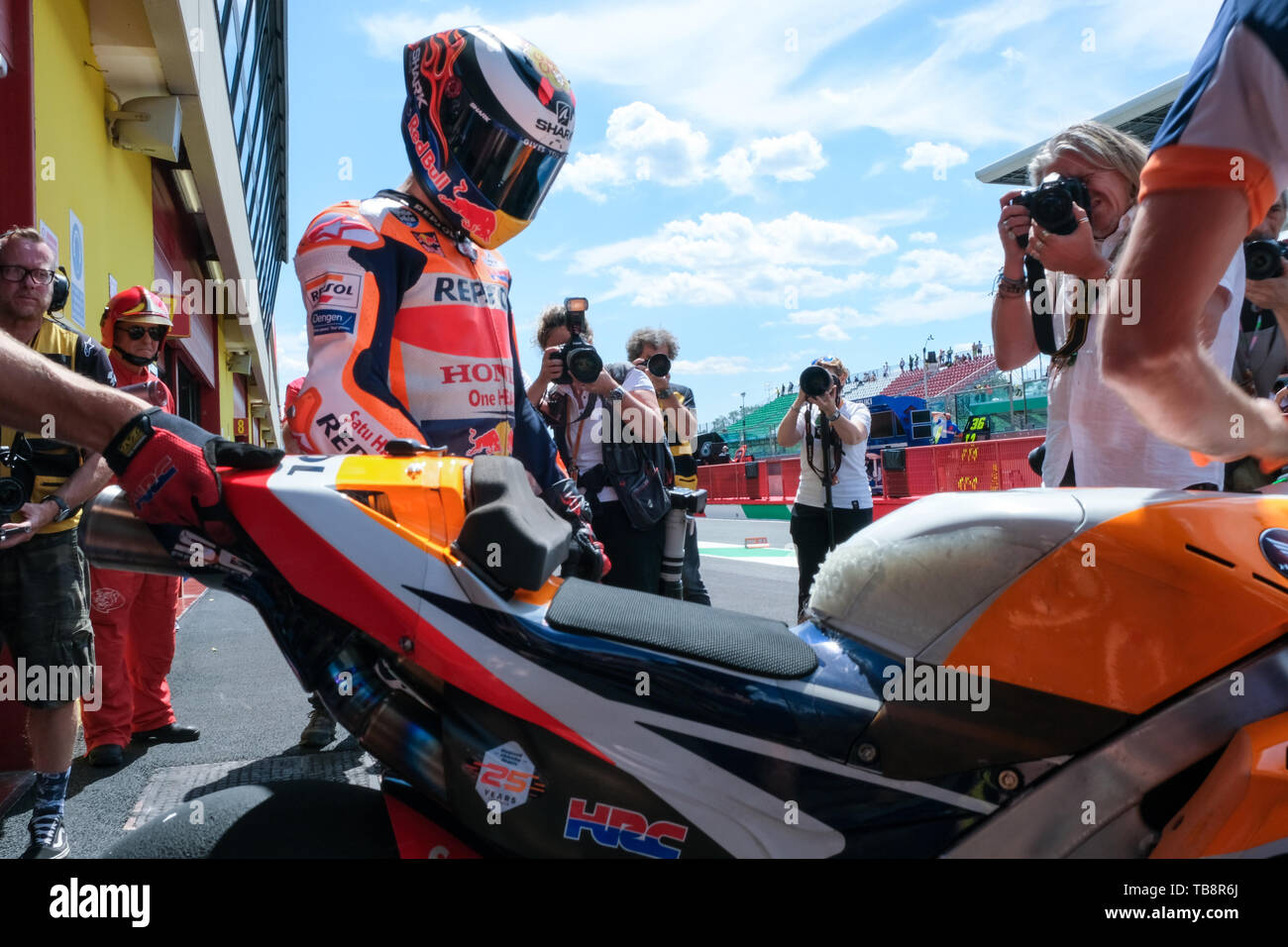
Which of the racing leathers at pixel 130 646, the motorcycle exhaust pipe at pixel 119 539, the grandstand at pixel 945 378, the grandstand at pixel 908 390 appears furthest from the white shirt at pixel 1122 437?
the grandstand at pixel 945 378

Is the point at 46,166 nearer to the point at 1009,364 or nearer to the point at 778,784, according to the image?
the point at 1009,364

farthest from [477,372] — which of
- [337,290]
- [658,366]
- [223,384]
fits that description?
[223,384]

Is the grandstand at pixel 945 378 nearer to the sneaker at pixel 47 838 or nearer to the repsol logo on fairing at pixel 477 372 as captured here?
the repsol logo on fairing at pixel 477 372

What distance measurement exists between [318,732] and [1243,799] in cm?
323

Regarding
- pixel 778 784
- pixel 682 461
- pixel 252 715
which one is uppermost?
pixel 682 461

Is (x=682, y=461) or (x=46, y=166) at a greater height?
(x=46, y=166)

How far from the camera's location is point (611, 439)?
146 inches

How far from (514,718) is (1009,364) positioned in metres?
1.99

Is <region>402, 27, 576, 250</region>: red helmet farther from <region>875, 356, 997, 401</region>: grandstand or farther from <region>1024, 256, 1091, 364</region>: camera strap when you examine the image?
<region>875, 356, 997, 401</region>: grandstand

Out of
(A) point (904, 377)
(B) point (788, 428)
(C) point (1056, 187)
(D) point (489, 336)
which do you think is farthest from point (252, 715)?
(A) point (904, 377)

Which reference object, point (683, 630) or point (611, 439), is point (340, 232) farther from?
point (611, 439)

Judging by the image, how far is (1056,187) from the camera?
1.93 metres

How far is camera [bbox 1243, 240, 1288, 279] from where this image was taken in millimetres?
1793

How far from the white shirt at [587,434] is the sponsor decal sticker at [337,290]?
76.2 inches
